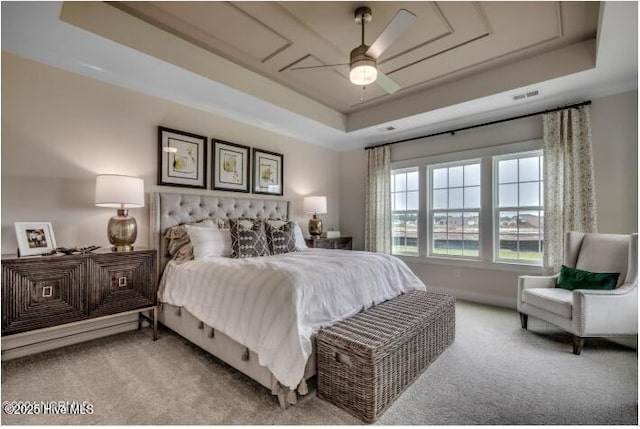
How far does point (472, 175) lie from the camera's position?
4465mm

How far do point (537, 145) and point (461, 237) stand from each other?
61.2 inches

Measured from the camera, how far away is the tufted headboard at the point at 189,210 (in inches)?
130

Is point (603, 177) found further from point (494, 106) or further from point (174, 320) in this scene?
point (174, 320)

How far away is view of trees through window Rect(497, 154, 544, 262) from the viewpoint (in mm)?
3934

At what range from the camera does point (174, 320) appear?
9.70ft

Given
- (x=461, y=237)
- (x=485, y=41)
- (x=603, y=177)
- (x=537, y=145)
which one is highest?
(x=485, y=41)

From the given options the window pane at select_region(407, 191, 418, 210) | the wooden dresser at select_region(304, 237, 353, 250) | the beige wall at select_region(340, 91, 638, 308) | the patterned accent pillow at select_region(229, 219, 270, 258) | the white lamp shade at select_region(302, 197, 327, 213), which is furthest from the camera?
the window pane at select_region(407, 191, 418, 210)

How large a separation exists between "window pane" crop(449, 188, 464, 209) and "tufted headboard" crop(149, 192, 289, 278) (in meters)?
2.74

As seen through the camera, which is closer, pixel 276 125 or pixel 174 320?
pixel 174 320

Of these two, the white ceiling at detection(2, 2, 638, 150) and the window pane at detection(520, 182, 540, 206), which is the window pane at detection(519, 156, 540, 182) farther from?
the white ceiling at detection(2, 2, 638, 150)

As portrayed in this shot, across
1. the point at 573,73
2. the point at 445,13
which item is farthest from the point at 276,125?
the point at 573,73

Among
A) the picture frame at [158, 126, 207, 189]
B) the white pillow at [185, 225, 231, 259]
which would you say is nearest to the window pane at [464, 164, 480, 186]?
the white pillow at [185, 225, 231, 259]

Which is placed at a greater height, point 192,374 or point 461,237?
point 461,237

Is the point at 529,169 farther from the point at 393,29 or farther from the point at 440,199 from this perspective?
the point at 393,29
